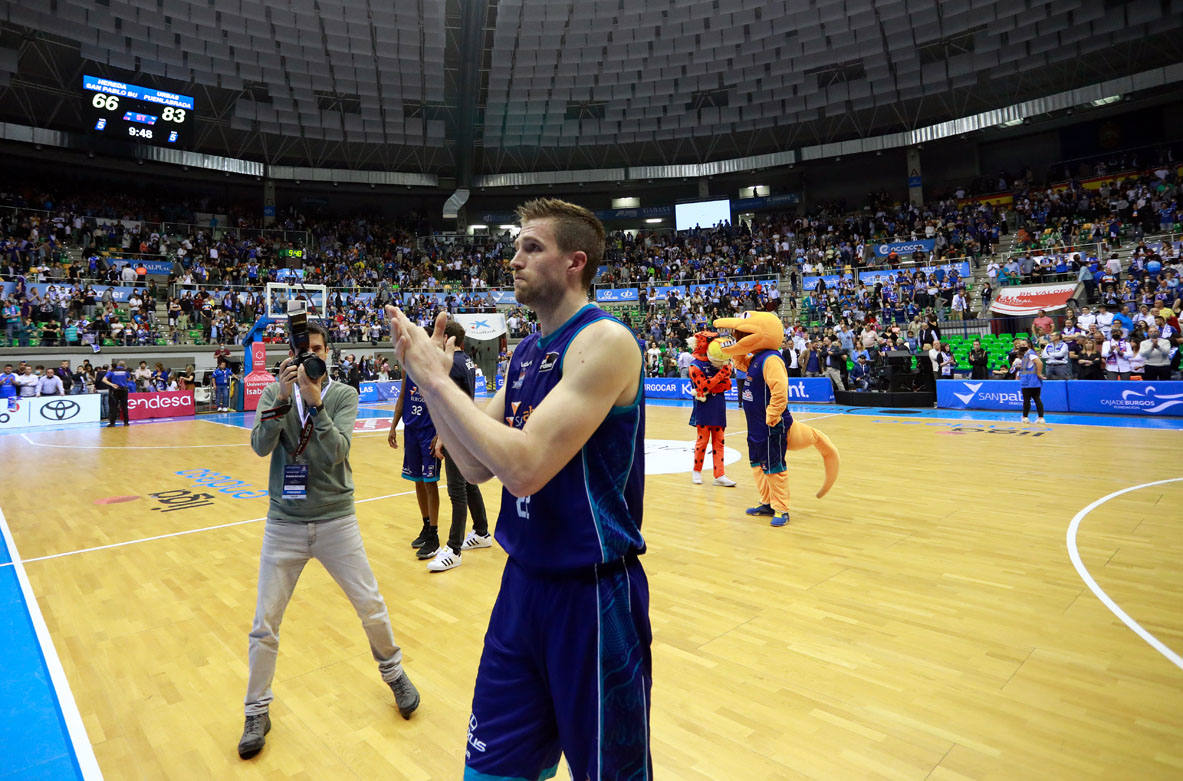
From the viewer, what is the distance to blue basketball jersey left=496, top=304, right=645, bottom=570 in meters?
1.65

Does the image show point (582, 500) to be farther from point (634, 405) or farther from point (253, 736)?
point (253, 736)

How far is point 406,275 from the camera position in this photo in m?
33.9

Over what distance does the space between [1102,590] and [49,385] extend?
23.4m

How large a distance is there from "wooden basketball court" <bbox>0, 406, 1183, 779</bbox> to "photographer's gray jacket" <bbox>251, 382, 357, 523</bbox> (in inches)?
41.2

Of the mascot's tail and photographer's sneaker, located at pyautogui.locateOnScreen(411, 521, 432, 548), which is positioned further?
the mascot's tail

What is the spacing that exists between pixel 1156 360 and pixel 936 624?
1399 cm

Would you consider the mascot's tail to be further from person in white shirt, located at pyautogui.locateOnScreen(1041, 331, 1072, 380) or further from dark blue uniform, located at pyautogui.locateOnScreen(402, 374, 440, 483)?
person in white shirt, located at pyautogui.locateOnScreen(1041, 331, 1072, 380)

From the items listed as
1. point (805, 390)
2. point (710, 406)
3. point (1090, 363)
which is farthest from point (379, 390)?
point (1090, 363)

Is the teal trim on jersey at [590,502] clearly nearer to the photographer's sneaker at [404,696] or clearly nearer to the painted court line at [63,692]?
the photographer's sneaker at [404,696]

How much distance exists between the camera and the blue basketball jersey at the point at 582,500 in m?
1.65

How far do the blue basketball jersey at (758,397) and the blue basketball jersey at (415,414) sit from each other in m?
3.26

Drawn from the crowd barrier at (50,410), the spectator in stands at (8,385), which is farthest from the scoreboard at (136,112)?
the crowd barrier at (50,410)

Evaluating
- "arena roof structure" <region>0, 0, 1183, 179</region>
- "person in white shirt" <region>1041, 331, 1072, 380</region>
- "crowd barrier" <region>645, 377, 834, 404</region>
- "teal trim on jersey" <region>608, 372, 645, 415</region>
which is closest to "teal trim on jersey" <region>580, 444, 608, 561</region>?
"teal trim on jersey" <region>608, 372, 645, 415</region>

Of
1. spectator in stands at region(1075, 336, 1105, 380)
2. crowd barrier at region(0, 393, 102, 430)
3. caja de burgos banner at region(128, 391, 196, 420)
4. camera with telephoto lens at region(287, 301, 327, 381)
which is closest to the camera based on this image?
camera with telephoto lens at region(287, 301, 327, 381)
